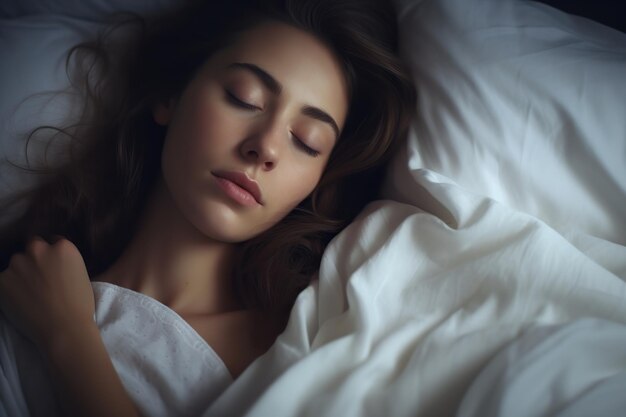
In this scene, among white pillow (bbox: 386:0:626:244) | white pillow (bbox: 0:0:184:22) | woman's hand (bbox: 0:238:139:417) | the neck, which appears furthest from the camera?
white pillow (bbox: 0:0:184:22)

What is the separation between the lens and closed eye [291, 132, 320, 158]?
0.89 m

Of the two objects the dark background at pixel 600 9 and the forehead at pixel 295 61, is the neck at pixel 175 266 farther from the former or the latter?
the dark background at pixel 600 9

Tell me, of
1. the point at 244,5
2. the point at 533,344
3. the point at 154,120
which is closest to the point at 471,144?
the point at 533,344

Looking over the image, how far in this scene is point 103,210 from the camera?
1.08 meters

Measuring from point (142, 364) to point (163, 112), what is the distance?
533 mm

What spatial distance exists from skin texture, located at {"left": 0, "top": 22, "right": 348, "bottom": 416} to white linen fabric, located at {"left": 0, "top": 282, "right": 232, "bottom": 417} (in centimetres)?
4

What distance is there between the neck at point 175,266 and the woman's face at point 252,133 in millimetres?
100

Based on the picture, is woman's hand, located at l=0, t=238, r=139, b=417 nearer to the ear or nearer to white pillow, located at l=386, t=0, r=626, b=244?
the ear

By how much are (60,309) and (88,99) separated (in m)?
0.51

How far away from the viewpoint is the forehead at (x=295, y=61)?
2.92ft

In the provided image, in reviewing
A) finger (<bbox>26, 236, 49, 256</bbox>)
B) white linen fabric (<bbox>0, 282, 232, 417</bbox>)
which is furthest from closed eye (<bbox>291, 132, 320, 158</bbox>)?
finger (<bbox>26, 236, 49, 256</bbox>)

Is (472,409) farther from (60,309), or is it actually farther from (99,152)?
(99,152)

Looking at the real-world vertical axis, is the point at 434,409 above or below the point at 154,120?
below

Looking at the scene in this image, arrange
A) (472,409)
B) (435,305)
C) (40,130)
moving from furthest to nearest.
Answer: (40,130) < (435,305) < (472,409)
